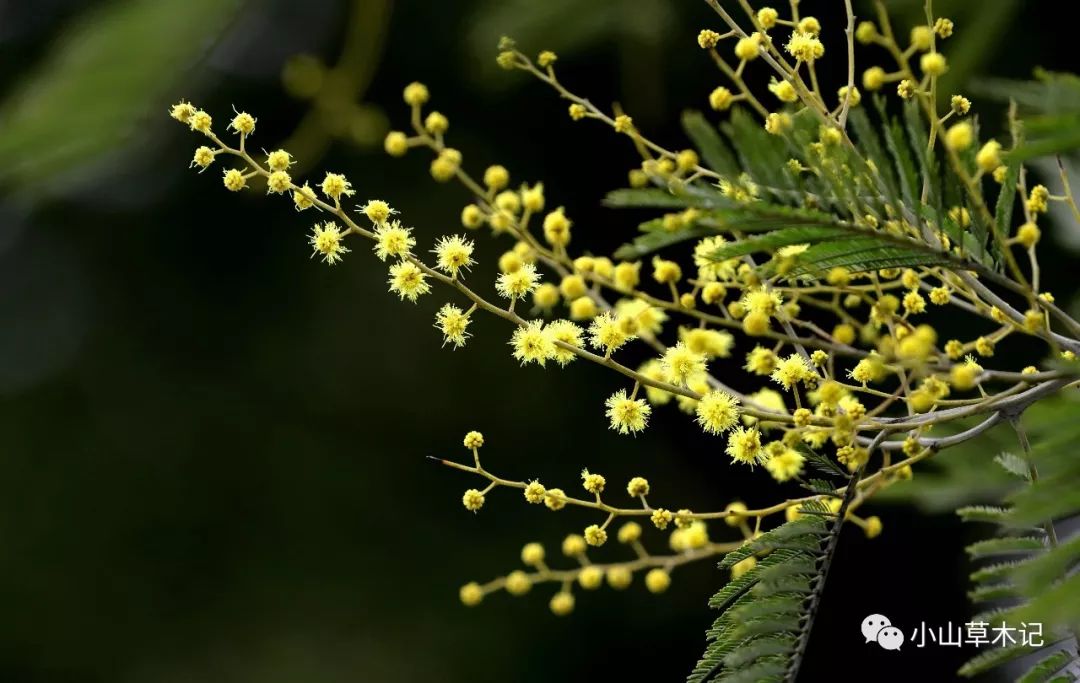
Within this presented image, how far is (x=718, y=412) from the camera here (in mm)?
522

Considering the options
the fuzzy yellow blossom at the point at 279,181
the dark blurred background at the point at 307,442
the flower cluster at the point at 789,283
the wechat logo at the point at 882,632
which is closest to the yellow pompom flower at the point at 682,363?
the flower cluster at the point at 789,283

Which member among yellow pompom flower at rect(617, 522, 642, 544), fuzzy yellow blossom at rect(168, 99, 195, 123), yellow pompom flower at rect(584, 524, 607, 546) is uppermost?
fuzzy yellow blossom at rect(168, 99, 195, 123)

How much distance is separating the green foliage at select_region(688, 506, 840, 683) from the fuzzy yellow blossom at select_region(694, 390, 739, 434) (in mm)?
57

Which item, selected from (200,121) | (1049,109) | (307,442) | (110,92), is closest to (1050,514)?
(1049,109)

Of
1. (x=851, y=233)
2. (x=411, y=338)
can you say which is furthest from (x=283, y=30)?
(x=851, y=233)

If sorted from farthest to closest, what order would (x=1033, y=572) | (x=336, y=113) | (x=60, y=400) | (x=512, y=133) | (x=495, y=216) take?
(x=60, y=400)
(x=512, y=133)
(x=336, y=113)
(x=495, y=216)
(x=1033, y=572)

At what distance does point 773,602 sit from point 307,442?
2.16 metres

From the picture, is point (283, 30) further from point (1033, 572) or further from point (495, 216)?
point (1033, 572)

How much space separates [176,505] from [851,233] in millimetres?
2464

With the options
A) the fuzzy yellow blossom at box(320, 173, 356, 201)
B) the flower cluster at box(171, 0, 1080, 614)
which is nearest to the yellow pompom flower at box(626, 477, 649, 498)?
the flower cluster at box(171, 0, 1080, 614)

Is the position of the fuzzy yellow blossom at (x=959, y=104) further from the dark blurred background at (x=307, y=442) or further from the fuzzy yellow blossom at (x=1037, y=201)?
the dark blurred background at (x=307, y=442)

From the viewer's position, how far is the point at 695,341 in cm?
46

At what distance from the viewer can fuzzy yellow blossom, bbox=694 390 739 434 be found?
0.52 meters

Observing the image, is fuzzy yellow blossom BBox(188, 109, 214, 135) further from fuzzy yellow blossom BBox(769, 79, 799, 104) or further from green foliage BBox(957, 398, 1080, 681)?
green foliage BBox(957, 398, 1080, 681)
